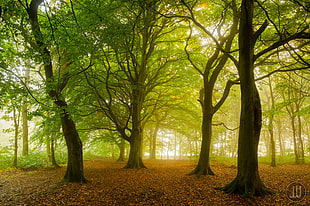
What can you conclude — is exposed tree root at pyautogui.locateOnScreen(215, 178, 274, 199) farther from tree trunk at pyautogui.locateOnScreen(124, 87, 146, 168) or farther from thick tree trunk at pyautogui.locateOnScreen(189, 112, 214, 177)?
tree trunk at pyautogui.locateOnScreen(124, 87, 146, 168)

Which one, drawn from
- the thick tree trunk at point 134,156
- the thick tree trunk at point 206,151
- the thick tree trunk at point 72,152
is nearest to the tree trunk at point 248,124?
the thick tree trunk at point 206,151

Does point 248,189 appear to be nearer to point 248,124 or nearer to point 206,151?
point 248,124

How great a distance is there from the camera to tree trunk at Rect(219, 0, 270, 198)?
22.3 feet

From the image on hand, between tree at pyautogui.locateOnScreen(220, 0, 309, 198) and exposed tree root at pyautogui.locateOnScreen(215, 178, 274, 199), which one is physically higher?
tree at pyautogui.locateOnScreen(220, 0, 309, 198)

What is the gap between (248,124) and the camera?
7.05 meters

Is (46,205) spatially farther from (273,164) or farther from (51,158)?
(273,164)

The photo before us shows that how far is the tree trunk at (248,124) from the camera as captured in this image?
6801mm

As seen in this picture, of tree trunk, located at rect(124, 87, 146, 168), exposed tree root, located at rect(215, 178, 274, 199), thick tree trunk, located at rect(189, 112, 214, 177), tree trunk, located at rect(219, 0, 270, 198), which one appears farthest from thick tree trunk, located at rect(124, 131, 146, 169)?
exposed tree root, located at rect(215, 178, 274, 199)

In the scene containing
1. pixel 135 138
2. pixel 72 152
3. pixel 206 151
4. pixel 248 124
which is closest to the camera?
pixel 248 124

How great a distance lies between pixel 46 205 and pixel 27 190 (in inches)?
110

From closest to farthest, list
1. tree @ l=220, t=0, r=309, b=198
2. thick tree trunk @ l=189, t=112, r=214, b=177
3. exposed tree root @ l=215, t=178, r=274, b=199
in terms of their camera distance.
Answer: exposed tree root @ l=215, t=178, r=274, b=199 → tree @ l=220, t=0, r=309, b=198 → thick tree trunk @ l=189, t=112, r=214, b=177

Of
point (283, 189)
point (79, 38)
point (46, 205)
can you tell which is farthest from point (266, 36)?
point (46, 205)

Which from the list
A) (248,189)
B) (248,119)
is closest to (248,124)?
(248,119)

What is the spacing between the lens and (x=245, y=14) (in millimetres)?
7438
